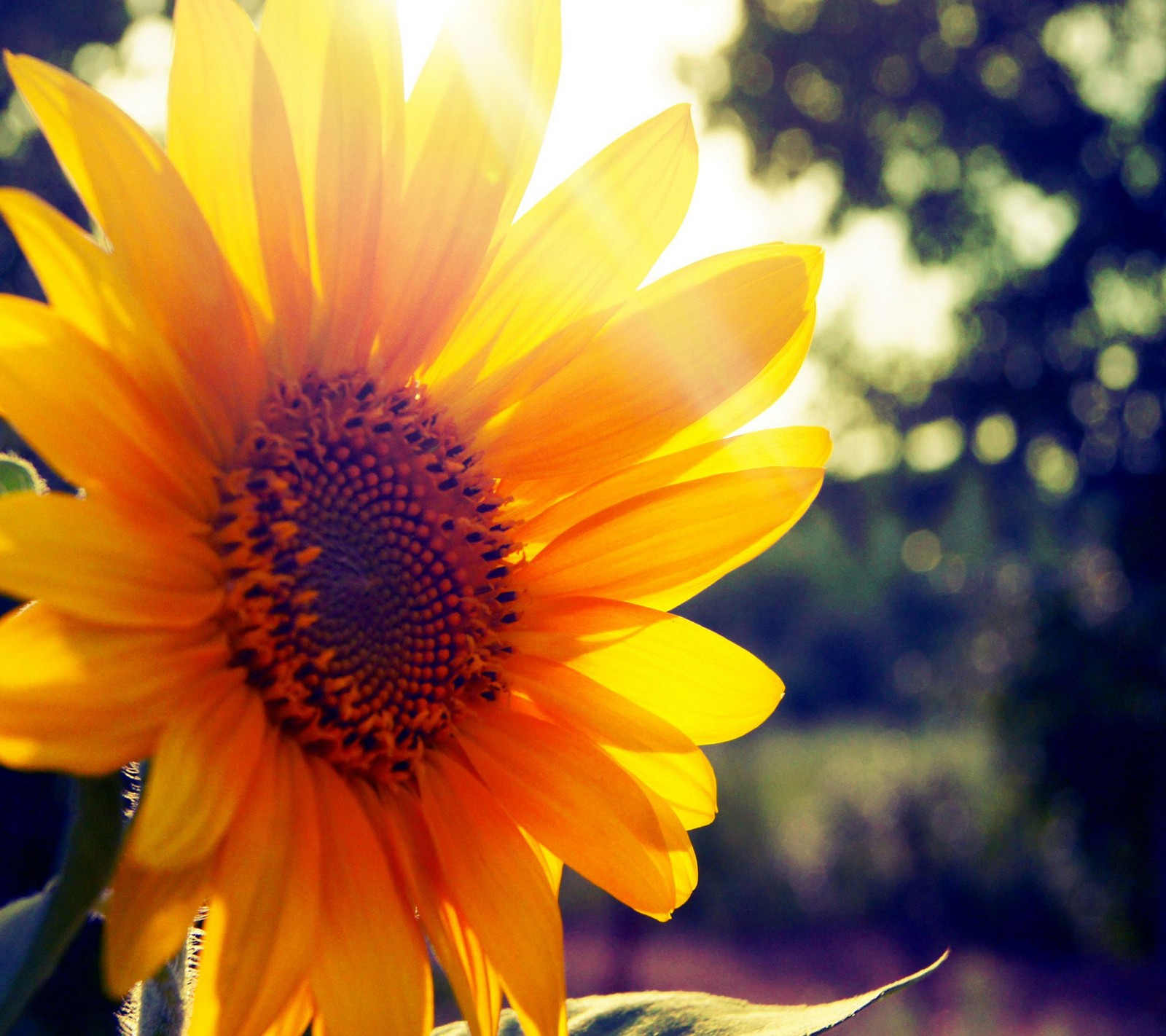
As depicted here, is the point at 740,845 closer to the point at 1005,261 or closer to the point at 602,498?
the point at 1005,261

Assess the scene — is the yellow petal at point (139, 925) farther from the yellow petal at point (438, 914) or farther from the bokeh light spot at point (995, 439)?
the bokeh light spot at point (995, 439)

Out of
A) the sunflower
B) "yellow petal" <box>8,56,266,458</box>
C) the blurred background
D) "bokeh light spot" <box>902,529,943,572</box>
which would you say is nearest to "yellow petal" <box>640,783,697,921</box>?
the sunflower

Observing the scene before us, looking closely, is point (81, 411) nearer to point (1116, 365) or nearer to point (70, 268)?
point (70, 268)

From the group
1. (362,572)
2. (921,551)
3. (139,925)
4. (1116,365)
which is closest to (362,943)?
(139,925)

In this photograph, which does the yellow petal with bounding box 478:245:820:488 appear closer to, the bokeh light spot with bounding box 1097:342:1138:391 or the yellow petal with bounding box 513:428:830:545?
the yellow petal with bounding box 513:428:830:545

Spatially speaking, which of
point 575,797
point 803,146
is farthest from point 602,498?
point 803,146

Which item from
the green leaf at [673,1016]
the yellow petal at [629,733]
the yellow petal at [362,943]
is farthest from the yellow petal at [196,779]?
the green leaf at [673,1016]
